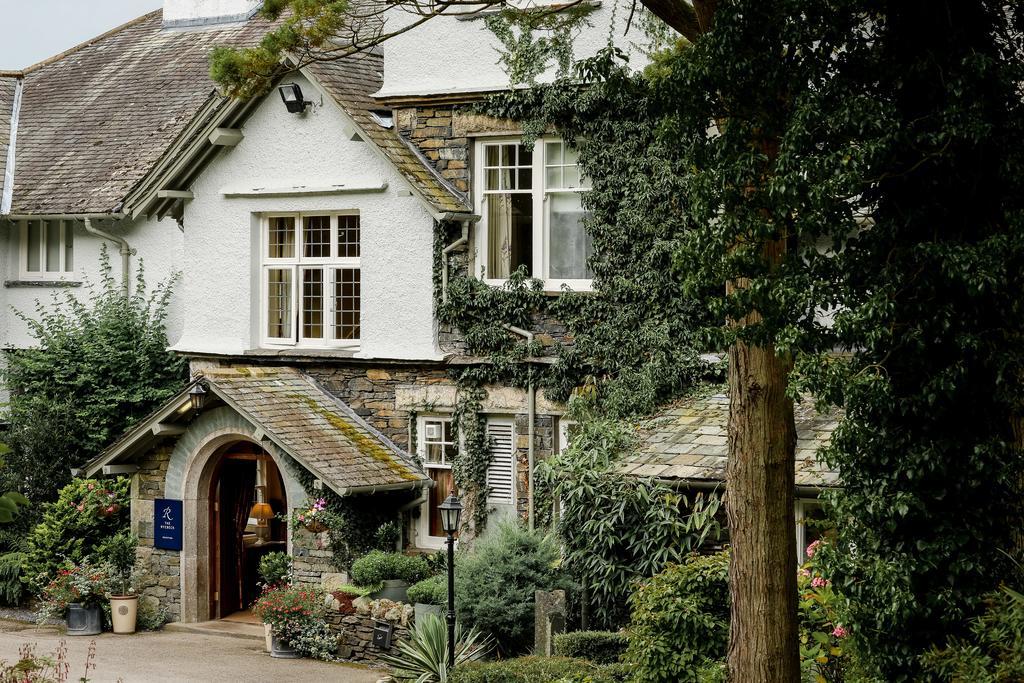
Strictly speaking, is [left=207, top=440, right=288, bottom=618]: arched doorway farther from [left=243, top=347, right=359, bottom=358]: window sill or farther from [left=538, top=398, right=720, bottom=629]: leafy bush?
[left=538, top=398, right=720, bottom=629]: leafy bush

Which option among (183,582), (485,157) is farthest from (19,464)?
(485,157)

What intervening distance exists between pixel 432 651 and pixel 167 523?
5.92 meters

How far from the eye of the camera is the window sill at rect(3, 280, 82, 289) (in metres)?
25.2

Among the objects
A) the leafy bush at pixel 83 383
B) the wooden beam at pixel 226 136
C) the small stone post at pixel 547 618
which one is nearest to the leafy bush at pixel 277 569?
the small stone post at pixel 547 618

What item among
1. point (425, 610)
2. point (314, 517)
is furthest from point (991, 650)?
point (314, 517)

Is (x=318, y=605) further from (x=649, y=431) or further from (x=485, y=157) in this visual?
(x=485, y=157)

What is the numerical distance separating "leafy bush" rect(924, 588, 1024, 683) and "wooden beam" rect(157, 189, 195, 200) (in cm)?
1403

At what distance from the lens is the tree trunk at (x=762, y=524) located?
11.5 metres

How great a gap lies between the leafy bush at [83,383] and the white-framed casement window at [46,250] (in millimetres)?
1489

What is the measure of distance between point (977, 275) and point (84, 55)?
23838 mm

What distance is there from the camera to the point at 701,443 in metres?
16.2

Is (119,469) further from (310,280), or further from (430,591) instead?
(430,591)

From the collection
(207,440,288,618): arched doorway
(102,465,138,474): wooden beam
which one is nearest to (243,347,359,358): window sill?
(207,440,288,618): arched doorway

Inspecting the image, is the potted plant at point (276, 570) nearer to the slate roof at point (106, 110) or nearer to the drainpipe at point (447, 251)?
the drainpipe at point (447, 251)
